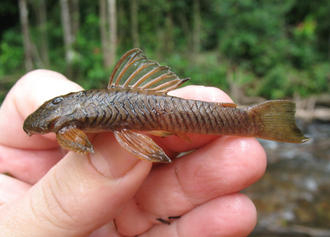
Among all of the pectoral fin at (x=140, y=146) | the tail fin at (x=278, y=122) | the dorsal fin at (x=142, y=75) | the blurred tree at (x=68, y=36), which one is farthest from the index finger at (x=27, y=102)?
the blurred tree at (x=68, y=36)

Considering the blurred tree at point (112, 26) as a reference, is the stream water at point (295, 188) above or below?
below

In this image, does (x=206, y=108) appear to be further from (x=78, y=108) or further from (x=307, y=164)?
(x=307, y=164)

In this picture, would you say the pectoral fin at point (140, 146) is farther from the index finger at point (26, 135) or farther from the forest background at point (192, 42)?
the forest background at point (192, 42)

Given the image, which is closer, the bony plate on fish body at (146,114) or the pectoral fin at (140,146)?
the pectoral fin at (140,146)

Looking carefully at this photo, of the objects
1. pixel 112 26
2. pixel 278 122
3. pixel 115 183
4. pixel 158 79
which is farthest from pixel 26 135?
pixel 112 26

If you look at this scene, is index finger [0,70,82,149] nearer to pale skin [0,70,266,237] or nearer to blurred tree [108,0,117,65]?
pale skin [0,70,266,237]

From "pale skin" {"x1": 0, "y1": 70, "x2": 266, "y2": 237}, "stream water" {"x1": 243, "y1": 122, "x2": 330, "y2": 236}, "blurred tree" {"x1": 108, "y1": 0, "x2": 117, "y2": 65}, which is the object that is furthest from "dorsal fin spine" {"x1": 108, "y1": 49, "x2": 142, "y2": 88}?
"blurred tree" {"x1": 108, "y1": 0, "x2": 117, "y2": 65}
